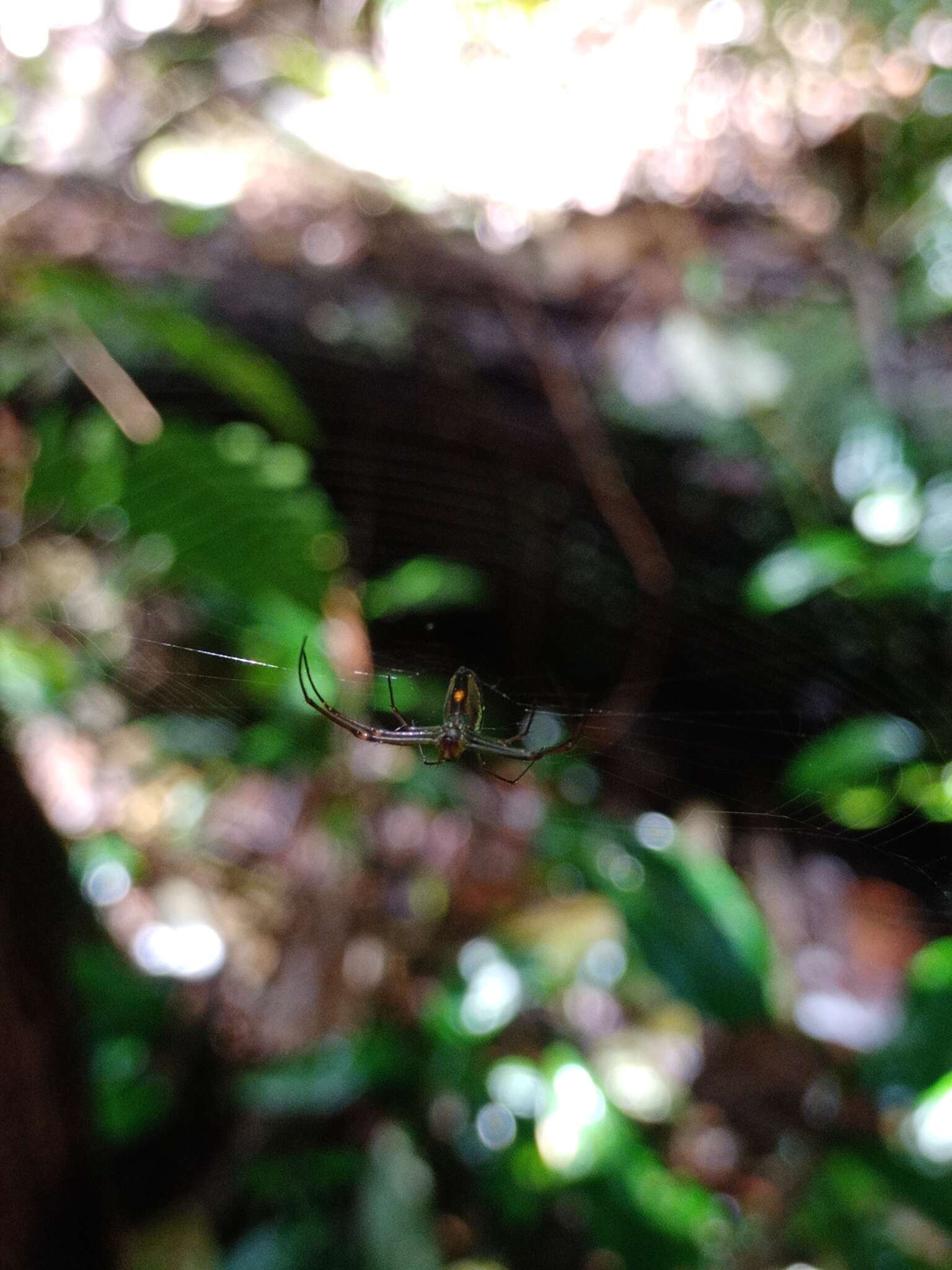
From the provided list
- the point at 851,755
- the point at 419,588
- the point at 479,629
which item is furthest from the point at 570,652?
the point at 851,755

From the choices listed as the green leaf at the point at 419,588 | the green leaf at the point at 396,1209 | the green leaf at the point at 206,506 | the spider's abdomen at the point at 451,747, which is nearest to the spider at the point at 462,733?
the spider's abdomen at the point at 451,747

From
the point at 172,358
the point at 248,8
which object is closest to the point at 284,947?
the point at 172,358

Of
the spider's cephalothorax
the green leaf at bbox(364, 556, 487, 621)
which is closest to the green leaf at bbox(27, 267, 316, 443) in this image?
the green leaf at bbox(364, 556, 487, 621)

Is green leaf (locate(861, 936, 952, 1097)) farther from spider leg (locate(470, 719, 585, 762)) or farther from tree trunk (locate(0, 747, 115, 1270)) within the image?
tree trunk (locate(0, 747, 115, 1270))

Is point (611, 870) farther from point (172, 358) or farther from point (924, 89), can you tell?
point (924, 89)

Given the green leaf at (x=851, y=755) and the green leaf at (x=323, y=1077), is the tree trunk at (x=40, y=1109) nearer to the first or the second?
the green leaf at (x=323, y=1077)
